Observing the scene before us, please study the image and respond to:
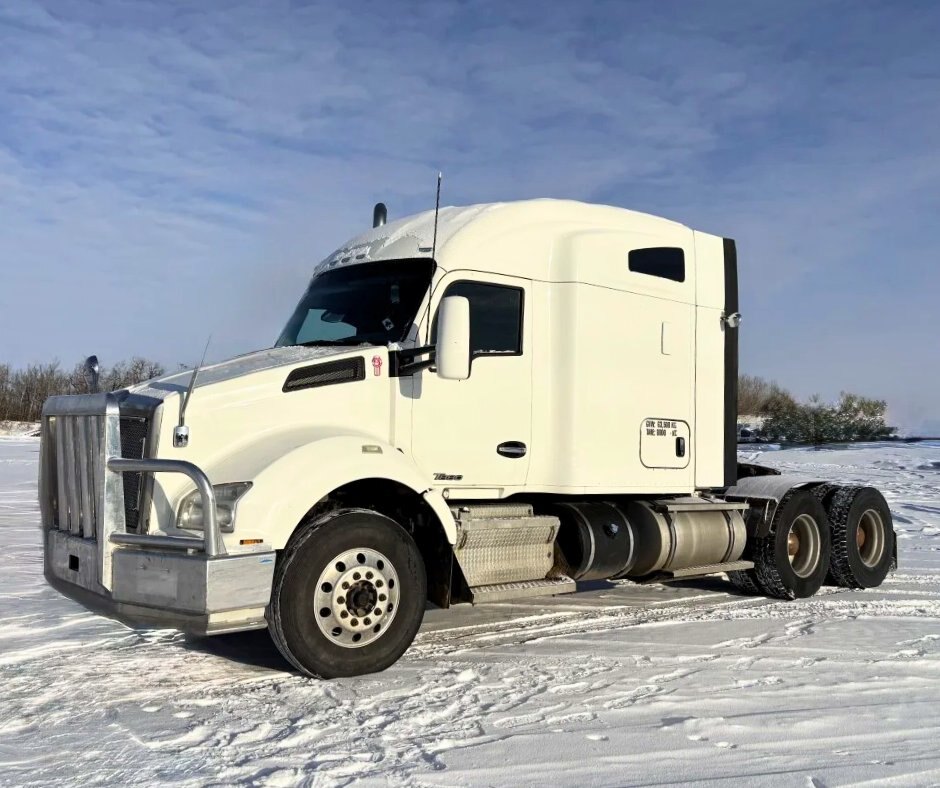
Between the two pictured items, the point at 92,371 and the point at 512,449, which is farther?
the point at 512,449

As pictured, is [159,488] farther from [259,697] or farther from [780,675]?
[780,675]

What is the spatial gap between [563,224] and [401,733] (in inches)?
177

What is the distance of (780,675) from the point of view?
5.87m

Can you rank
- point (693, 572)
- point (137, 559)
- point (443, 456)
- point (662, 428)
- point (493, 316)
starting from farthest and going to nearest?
point (693, 572) → point (662, 428) → point (493, 316) → point (443, 456) → point (137, 559)

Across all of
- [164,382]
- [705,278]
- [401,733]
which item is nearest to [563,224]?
[705,278]

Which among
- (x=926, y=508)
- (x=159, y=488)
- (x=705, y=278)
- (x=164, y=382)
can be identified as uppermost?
(x=705, y=278)

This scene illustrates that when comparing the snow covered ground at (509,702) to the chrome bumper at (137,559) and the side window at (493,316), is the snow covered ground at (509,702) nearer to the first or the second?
the chrome bumper at (137,559)

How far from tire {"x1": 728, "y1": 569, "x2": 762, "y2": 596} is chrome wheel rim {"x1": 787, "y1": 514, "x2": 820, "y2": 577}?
19.4 inches

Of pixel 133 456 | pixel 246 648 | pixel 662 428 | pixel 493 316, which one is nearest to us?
pixel 133 456

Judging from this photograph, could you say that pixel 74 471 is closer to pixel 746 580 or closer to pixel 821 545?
pixel 746 580

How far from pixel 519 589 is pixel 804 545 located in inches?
158

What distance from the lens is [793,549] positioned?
9.50 meters

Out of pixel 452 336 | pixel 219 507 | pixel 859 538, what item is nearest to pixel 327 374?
pixel 452 336

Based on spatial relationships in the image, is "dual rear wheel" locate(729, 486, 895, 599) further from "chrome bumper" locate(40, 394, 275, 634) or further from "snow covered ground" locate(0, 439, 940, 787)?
"chrome bumper" locate(40, 394, 275, 634)
